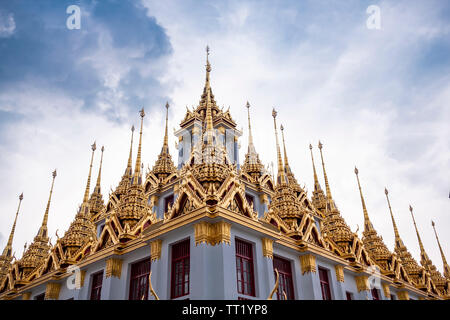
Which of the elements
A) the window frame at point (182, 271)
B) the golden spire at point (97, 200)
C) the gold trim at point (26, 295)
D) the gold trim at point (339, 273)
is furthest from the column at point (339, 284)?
the golden spire at point (97, 200)

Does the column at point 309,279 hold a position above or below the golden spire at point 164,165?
below

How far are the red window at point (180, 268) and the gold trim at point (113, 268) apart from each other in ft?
11.8

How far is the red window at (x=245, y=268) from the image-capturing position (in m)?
16.0

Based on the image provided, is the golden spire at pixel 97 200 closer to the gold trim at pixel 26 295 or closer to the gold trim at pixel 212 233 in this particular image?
the gold trim at pixel 26 295

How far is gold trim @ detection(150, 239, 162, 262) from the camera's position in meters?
17.1

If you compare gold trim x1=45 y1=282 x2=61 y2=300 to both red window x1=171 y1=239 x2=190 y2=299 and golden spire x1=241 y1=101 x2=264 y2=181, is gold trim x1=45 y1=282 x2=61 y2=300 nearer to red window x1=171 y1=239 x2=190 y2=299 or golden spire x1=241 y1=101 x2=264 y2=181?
red window x1=171 y1=239 x2=190 y2=299

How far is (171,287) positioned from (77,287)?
22.6 feet

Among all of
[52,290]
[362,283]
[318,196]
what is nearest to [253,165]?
[318,196]

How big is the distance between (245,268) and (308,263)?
445cm

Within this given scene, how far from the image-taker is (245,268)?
1659 centimetres

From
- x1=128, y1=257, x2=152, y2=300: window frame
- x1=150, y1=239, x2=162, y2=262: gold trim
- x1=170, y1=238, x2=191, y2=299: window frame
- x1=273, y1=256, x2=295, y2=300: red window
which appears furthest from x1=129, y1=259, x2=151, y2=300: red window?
x1=273, y1=256, x2=295, y2=300: red window

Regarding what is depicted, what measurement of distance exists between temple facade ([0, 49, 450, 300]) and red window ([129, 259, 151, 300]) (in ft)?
0.15
